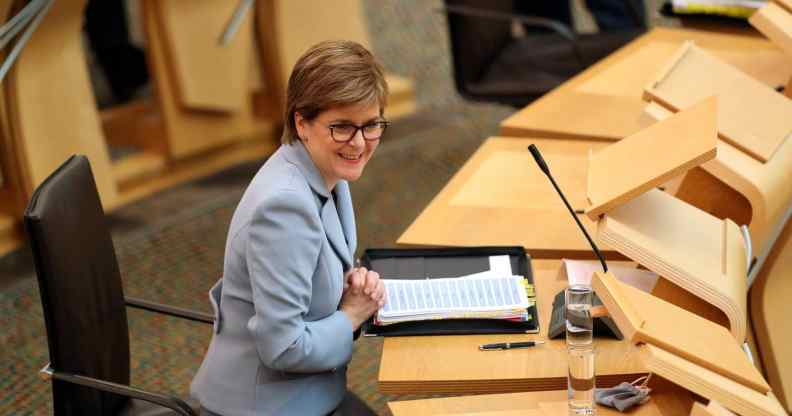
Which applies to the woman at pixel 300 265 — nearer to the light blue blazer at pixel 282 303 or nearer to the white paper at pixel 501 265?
the light blue blazer at pixel 282 303

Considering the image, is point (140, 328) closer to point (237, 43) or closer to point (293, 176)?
point (237, 43)

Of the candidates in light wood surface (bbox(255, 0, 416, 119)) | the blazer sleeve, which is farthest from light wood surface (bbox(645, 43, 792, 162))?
light wood surface (bbox(255, 0, 416, 119))

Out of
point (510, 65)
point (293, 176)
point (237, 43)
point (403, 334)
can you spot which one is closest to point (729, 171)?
point (403, 334)

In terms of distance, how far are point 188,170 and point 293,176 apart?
294cm

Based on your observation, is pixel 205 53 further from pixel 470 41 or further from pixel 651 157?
pixel 651 157

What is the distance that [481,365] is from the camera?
196 cm

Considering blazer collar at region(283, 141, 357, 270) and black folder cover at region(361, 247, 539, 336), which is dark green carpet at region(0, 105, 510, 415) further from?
blazer collar at region(283, 141, 357, 270)

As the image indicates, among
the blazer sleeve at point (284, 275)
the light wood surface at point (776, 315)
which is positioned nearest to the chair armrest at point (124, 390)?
the blazer sleeve at point (284, 275)

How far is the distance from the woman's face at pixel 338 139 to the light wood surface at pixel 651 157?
0.43 metres

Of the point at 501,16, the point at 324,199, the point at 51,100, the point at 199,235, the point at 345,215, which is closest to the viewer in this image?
the point at 324,199

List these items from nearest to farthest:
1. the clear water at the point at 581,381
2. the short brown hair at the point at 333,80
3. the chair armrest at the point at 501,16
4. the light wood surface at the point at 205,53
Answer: the clear water at the point at 581,381, the short brown hair at the point at 333,80, the chair armrest at the point at 501,16, the light wood surface at the point at 205,53

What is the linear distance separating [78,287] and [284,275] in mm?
454

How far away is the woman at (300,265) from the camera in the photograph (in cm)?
185

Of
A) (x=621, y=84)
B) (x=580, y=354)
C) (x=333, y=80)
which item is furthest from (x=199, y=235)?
(x=580, y=354)
